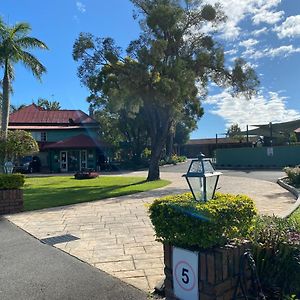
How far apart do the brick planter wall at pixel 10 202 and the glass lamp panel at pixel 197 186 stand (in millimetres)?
7703

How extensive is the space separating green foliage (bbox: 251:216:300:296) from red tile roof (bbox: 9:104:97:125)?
36.4m

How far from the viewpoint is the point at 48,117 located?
135ft

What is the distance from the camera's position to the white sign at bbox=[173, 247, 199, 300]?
342 cm

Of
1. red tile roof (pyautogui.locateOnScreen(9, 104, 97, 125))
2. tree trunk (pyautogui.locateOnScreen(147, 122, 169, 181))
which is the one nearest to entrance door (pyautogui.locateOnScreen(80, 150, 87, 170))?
red tile roof (pyautogui.locateOnScreen(9, 104, 97, 125))

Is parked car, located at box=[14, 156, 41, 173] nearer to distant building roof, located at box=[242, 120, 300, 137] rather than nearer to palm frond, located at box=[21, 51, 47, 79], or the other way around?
palm frond, located at box=[21, 51, 47, 79]

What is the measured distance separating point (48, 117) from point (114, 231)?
3601 centimetres

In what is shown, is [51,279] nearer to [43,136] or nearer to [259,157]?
[259,157]

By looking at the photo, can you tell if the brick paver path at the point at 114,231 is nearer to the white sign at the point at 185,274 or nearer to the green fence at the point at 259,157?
the white sign at the point at 185,274

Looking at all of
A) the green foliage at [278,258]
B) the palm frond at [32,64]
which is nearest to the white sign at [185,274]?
the green foliage at [278,258]

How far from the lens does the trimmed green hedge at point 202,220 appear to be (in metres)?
3.36

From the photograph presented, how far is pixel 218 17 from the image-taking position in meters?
20.8

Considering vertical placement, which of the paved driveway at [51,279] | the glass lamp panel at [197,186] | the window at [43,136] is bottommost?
the paved driveway at [51,279]

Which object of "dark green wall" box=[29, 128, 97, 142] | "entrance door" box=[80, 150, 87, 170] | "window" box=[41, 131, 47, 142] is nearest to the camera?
"entrance door" box=[80, 150, 87, 170]

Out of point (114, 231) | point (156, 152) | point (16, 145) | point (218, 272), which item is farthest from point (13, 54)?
point (218, 272)
